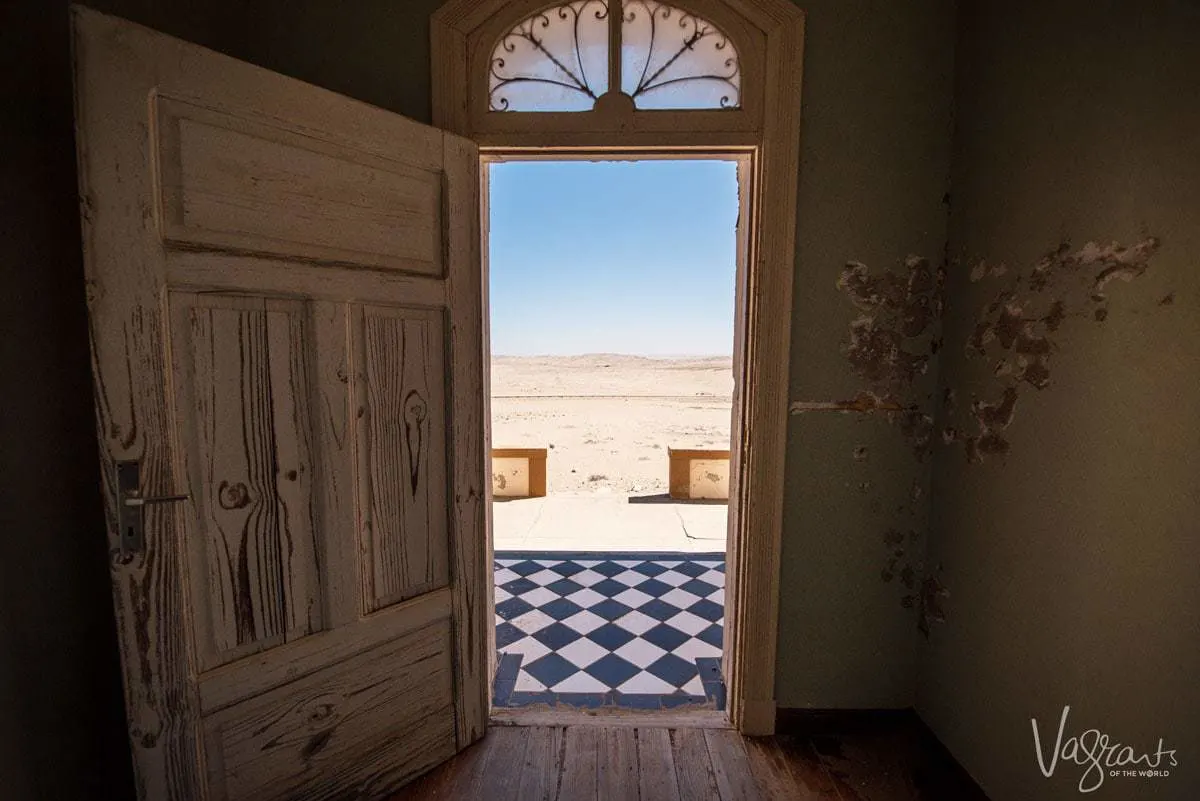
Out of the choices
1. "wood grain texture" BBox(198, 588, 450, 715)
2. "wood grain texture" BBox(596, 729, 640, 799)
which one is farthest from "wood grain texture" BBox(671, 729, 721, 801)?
"wood grain texture" BBox(198, 588, 450, 715)

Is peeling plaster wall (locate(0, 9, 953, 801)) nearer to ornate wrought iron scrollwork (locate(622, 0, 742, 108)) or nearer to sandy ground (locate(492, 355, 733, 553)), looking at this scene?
ornate wrought iron scrollwork (locate(622, 0, 742, 108))

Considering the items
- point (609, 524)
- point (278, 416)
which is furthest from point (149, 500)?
point (609, 524)

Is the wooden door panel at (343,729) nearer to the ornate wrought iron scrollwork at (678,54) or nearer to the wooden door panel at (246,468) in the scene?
the wooden door panel at (246,468)

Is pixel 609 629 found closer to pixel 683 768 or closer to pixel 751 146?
pixel 683 768

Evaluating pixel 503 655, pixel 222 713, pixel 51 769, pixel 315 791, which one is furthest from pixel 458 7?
pixel 503 655

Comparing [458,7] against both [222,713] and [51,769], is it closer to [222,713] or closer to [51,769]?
[222,713]

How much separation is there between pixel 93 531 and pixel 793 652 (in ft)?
7.40

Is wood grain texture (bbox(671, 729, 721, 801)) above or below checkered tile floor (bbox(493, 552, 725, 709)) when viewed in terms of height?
above

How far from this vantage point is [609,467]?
811 cm

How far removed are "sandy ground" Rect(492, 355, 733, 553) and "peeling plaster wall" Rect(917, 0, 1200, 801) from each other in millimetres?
2550

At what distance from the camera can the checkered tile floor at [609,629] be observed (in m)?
2.30

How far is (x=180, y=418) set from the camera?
1227 millimetres

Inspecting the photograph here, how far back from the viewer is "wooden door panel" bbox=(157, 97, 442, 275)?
3.92ft

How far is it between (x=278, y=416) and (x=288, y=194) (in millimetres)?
594
